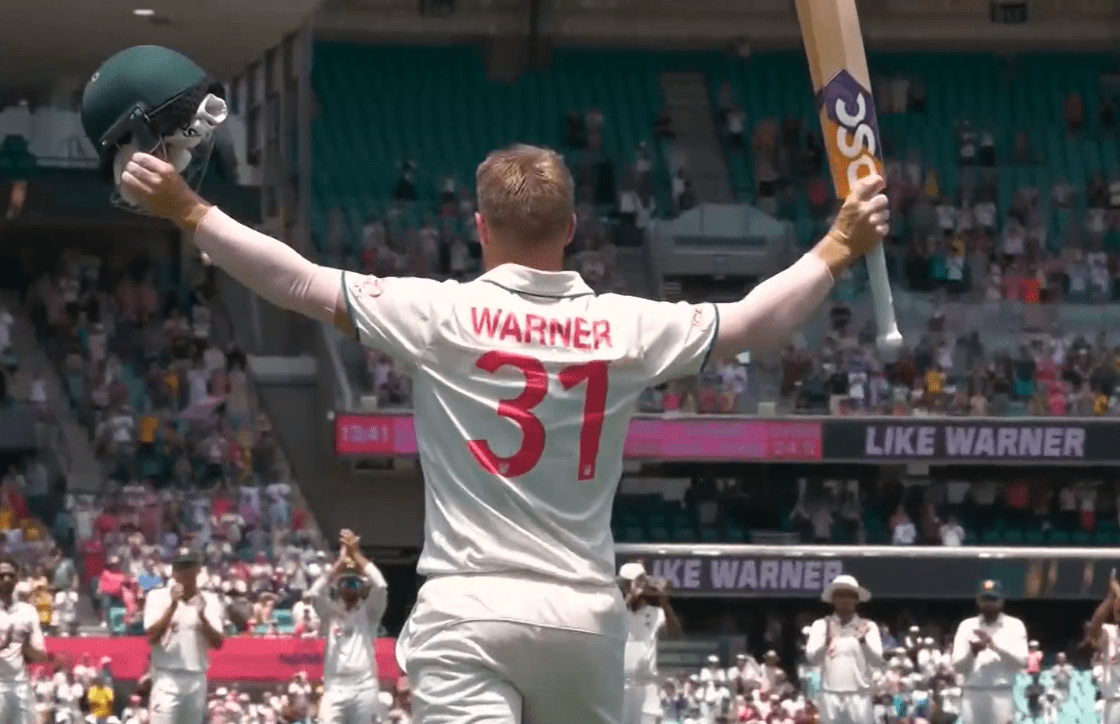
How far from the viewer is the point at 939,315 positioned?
27.6 meters

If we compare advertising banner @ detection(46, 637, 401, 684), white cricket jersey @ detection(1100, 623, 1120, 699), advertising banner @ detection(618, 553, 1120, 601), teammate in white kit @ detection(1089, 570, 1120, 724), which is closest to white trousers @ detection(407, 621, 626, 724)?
teammate in white kit @ detection(1089, 570, 1120, 724)

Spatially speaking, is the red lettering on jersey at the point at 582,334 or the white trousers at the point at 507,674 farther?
the red lettering on jersey at the point at 582,334

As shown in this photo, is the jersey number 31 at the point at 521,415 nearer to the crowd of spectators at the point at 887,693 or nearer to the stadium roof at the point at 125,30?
the crowd of spectators at the point at 887,693

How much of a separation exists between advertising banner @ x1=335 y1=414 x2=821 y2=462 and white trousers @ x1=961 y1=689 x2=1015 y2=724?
9.14 m

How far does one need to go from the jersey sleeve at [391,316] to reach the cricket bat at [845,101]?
1.60m

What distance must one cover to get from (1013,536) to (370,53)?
10.7 m

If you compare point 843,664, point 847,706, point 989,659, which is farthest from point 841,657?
point 989,659

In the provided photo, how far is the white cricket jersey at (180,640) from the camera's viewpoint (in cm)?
1471

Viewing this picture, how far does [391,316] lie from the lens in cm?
441

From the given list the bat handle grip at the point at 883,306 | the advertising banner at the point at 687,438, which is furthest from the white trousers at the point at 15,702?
the bat handle grip at the point at 883,306

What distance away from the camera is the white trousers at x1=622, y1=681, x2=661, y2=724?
1631cm

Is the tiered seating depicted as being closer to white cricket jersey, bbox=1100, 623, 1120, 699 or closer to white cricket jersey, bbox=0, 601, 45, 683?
white cricket jersey, bbox=0, 601, 45, 683

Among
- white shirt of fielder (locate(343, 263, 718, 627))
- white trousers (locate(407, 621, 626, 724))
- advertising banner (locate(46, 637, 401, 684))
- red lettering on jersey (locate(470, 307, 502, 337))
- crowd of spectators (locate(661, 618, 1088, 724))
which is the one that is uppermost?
red lettering on jersey (locate(470, 307, 502, 337))

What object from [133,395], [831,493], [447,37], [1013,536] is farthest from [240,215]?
[1013,536]
